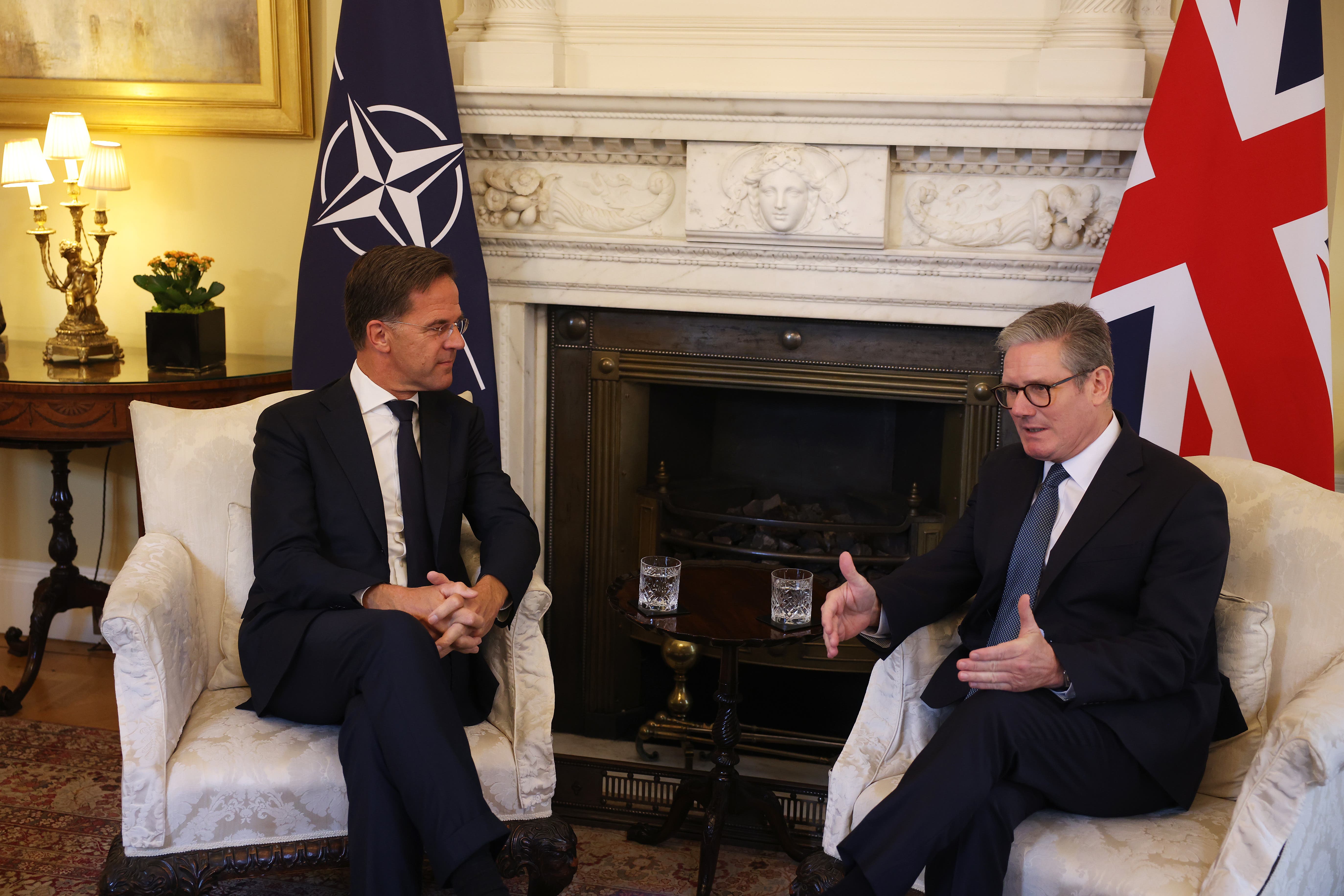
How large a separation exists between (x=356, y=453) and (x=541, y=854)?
32.1 inches

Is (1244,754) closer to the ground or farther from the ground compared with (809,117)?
closer to the ground

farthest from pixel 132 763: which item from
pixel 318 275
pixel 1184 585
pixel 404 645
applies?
pixel 1184 585

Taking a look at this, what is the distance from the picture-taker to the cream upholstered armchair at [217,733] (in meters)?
1.85

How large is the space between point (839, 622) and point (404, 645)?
0.74 m

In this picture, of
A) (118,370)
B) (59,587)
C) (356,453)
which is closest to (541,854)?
(356,453)

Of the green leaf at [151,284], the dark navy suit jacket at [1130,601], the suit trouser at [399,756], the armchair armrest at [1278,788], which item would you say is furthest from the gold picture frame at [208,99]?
the armchair armrest at [1278,788]

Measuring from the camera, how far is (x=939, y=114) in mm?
2635

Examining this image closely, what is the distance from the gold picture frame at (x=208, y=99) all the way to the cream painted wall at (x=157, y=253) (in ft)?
0.12

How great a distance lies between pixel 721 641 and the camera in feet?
7.09

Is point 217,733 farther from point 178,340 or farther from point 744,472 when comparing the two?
point 744,472

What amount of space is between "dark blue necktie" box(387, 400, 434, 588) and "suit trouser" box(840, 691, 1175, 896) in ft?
3.12

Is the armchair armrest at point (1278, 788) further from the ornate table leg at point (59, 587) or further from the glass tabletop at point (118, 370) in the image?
the ornate table leg at point (59, 587)

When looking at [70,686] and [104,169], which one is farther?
[70,686]

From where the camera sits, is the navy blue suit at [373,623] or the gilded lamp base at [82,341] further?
the gilded lamp base at [82,341]
